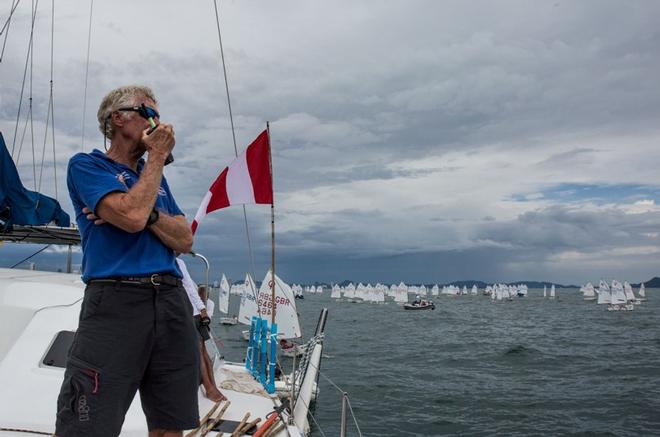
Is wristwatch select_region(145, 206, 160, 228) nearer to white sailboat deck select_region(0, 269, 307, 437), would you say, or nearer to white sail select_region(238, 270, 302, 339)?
white sailboat deck select_region(0, 269, 307, 437)

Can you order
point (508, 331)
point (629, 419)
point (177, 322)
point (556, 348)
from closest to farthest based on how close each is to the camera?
point (177, 322), point (629, 419), point (556, 348), point (508, 331)

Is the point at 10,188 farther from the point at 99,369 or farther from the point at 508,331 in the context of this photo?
the point at 508,331

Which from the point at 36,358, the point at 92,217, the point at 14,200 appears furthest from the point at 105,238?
the point at 14,200

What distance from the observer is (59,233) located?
280 inches

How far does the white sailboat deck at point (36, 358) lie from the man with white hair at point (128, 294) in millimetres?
1853

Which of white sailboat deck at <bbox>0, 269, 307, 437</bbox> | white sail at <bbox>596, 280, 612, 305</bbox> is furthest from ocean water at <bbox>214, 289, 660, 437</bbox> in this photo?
white sail at <bbox>596, 280, 612, 305</bbox>

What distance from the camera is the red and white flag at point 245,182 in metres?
6.82

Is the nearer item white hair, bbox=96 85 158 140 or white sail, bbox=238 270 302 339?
white hair, bbox=96 85 158 140

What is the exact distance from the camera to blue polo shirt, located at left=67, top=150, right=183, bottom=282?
6.94 feet

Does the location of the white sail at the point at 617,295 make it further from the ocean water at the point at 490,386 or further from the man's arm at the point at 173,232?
the man's arm at the point at 173,232

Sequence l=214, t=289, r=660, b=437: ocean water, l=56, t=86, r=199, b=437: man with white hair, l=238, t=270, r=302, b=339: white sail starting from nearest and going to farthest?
l=56, t=86, r=199, b=437: man with white hair → l=214, t=289, r=660, b=437: ocean water → l=238, t=270, r=302, b=339: white sail

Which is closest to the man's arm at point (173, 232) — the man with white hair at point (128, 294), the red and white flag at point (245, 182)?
the man with white hair at point (128, 294)

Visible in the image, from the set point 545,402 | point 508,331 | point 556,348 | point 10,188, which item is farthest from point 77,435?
point 508,331

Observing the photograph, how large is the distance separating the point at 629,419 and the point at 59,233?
587 inches
